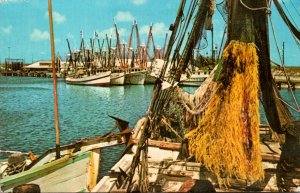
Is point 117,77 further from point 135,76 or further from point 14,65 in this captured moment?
point 14,65

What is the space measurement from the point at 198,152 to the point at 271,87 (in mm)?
2152

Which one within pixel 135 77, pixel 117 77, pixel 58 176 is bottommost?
pixel 58 176

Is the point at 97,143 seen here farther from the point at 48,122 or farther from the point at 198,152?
the point at 48,122

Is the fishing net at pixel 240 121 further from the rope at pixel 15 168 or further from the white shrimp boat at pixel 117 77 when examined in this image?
the white shrimp boat at pixel 117 77

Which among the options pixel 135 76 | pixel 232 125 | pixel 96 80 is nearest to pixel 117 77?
pixel 96 80

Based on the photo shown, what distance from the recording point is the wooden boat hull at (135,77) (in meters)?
76.5

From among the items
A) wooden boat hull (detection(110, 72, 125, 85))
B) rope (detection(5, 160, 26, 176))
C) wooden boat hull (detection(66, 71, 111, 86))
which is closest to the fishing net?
rope (detection(5, 160, 26, 176))

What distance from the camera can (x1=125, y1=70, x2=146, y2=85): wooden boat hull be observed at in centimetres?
7650

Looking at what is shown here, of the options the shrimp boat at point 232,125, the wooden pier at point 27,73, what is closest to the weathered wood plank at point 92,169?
the shrimp boat at point 232,125

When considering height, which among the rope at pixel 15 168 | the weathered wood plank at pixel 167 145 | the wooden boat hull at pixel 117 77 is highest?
the wooden boat hull at pixel 117 77

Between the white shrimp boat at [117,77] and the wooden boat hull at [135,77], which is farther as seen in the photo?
the wooden boat hull at [135,77]

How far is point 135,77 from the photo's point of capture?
77.9m

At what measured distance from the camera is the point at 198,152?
7.14 m

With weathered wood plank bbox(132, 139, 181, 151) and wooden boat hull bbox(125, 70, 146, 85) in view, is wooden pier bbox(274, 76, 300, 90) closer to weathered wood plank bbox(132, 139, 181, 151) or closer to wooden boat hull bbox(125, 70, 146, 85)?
wooden boat hull bbox(125, 70, 146, 85)
